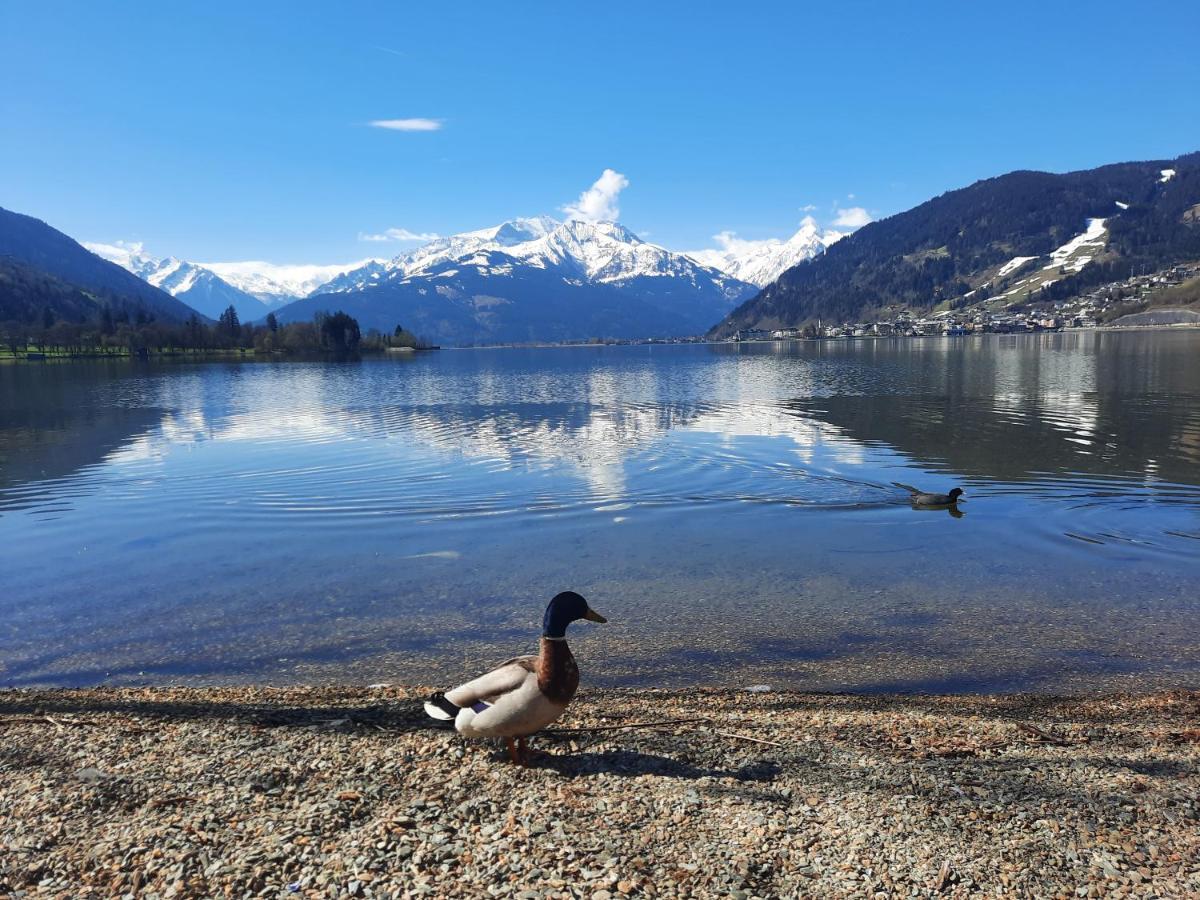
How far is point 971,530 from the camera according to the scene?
23.9 meters

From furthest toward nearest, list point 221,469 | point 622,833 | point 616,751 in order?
point 221,469
point 616,751
point 622,833

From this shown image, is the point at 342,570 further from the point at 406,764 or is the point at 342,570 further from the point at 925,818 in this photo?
the point at 925,818

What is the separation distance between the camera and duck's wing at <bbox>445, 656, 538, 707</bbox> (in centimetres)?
864

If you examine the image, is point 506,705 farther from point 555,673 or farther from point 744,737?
point 744,737

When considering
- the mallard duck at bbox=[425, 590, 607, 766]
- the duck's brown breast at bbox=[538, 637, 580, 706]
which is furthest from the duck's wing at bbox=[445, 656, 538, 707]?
the duck's brown breast at bbox=[538, 637, 580, 706]

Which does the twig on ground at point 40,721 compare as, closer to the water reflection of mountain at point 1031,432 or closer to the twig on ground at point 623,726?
the twig on ground at point 623,726

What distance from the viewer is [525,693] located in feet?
27.8

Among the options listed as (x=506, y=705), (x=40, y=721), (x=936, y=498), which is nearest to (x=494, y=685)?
(x=506, y=705)

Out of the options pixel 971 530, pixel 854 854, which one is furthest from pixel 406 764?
pixel 971 530

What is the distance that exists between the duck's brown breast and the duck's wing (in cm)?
27

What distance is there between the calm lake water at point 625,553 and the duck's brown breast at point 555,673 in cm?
507

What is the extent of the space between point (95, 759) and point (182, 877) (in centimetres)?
338

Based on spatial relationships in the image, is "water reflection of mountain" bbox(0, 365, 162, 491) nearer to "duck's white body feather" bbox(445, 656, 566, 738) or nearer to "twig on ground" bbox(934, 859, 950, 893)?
"duck's white body feather" bbox(445, 656, 566, 738)

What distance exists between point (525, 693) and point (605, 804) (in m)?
1.47
